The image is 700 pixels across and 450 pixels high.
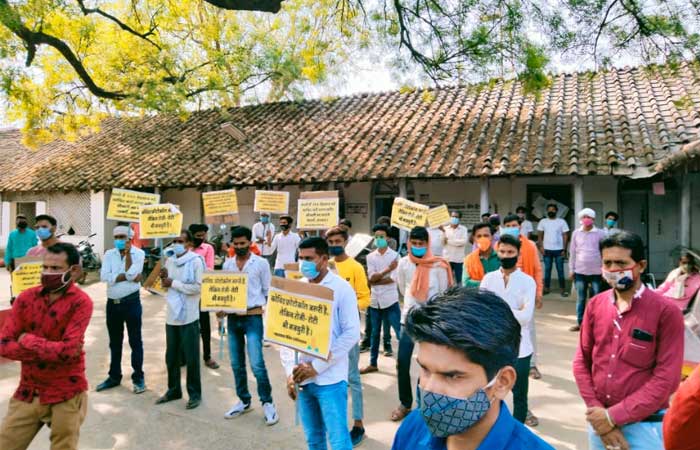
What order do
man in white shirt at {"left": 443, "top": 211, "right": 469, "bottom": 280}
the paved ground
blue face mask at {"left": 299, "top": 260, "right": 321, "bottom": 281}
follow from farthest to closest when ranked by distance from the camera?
man in white shirt at {"left": 443, "top": 211, "right": 469, "bottom": 280}, the paved ground, blue face mask at {"left": 299, "top": 260, "right": 321, "bottom": 281}

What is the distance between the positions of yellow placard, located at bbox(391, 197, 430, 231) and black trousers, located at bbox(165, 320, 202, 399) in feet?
11.1

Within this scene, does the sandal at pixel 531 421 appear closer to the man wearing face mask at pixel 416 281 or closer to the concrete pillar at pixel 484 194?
the man wearing face mask at pixel 416 281

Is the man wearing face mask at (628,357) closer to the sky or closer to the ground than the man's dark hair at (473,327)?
closer to the ground

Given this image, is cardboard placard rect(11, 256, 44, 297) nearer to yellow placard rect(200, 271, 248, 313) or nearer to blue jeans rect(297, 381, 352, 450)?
yellow placard rect(200, 271, 248, 313)

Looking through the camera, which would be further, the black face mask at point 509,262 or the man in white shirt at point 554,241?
the man in white shirt at point 554,241

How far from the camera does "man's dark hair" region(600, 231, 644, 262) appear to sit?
268 centimetres

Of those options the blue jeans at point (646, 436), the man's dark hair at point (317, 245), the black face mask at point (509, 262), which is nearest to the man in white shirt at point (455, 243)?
the black face mask at point (509, 262)

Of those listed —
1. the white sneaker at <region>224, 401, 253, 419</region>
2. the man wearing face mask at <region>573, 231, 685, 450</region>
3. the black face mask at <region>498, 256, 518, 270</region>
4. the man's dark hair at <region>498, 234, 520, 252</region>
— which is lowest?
the white sneaker at <region>224, 401, 253, 419</region>

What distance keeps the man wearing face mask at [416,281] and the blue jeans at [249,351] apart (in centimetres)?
127

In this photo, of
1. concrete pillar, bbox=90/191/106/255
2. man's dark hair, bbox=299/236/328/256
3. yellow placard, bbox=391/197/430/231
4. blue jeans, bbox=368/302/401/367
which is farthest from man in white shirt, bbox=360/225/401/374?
concrete pillar, bbox=90/191/106/255

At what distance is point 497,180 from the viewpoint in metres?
12.8

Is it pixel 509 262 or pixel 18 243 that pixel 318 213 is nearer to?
pixel 509 262

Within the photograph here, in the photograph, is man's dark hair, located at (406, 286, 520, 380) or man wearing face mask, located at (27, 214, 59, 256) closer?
man's dark hair, located at (406, 286, 520, 380)

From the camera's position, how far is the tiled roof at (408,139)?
34.9 ft
